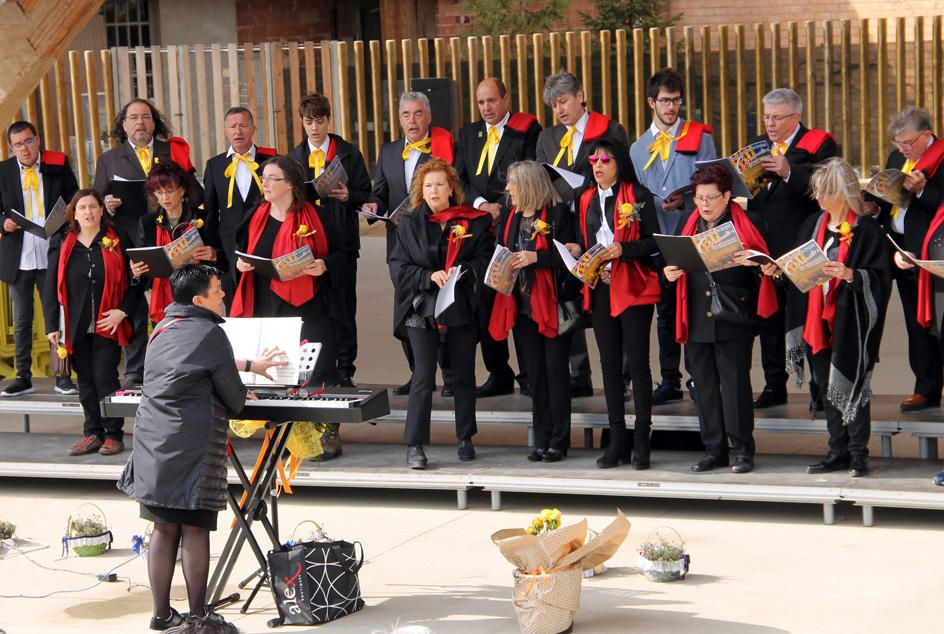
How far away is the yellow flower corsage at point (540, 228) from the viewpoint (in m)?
8.21

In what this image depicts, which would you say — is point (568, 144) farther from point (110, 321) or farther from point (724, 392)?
point (110, 321)

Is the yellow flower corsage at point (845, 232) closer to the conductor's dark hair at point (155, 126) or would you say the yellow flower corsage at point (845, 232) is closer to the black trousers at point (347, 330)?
the black trousers at point (347, 330)

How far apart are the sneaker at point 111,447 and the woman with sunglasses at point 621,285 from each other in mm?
2983

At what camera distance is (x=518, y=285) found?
8.34 metres

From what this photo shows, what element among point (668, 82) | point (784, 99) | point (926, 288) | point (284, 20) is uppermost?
point (284, 20)

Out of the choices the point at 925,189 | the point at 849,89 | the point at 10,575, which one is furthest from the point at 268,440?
the point at 849,89

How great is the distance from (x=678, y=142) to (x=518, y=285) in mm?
1306

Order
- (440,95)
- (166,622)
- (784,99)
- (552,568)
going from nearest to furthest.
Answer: (552,568)
(166,622)
(784,99)
(440,95)

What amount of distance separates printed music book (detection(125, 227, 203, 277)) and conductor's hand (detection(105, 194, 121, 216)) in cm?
63

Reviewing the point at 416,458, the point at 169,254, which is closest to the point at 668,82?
the point at 416,458

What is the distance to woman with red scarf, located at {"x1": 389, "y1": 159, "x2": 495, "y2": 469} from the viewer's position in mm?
8234

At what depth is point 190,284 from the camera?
242 inches

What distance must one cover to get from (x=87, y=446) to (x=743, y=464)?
3976mm

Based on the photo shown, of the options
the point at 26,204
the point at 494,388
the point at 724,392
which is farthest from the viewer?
the point at 26,204
